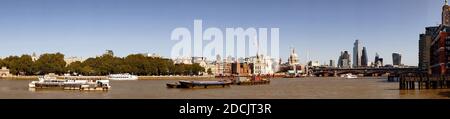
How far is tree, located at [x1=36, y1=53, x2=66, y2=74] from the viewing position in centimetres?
15650

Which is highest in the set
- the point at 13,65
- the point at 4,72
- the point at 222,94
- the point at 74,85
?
the point at 13,65

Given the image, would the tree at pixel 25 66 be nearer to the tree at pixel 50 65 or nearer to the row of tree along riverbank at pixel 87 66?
the row of tree along riverbank at pixel 87 66

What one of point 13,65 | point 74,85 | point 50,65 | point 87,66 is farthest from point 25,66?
point 74,85

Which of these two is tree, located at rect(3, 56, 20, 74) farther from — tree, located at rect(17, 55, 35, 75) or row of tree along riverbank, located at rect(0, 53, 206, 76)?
tree, located at rect(17, 55, 35, 75)

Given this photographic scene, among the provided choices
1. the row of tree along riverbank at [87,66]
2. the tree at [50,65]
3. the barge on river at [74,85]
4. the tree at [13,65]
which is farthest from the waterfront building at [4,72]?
the barge on river at [74,85]

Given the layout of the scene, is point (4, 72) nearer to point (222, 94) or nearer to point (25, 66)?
point (25, 66)

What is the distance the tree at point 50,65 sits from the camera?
15650 cm

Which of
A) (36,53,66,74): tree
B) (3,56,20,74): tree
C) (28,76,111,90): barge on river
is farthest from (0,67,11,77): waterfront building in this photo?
(28,76,111,90): barge on river

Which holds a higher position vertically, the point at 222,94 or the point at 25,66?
the point at 25,66

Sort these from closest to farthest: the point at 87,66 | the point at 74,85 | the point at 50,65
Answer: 1. the point at 74,85
2. the point at 50,65
3. the point at 87,66

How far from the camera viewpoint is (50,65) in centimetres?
15712
